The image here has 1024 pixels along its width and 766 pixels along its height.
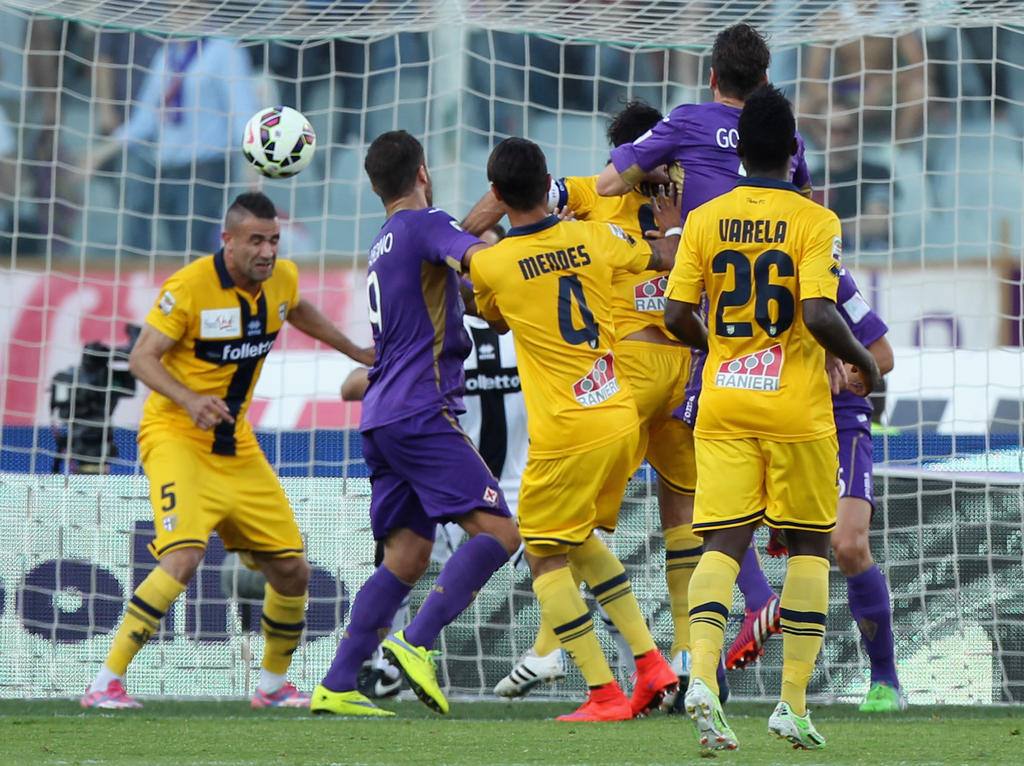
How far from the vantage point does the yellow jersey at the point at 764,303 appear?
4.16 meters

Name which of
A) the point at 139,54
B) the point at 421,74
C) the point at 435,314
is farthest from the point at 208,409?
the point at 139,54

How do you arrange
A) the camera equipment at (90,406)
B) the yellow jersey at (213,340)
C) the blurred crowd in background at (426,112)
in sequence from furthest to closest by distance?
the blurred crowd in background at (426,112), the camera equipment at (90,406), the yellow jersey at (213,340)

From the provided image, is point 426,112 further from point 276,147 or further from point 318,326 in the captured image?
point 318,326

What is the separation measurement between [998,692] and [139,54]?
26.1 ft

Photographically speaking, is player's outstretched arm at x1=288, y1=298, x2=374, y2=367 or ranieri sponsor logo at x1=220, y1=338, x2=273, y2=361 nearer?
ranieri sponsor logo at x1=220, y1=338, x2=273, y2=361

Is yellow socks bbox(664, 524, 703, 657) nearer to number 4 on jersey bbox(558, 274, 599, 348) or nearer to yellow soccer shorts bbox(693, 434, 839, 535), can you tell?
number 4 on jersey bbox(558, 274, 599, 348)

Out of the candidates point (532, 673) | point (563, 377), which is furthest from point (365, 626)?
point (563, 377)

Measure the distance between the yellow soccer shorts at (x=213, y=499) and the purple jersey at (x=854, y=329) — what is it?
223 centimetres

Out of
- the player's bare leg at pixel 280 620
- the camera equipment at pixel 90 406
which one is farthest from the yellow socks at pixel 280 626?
the camera equipment at pixel 90 406

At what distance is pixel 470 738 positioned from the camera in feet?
15.7

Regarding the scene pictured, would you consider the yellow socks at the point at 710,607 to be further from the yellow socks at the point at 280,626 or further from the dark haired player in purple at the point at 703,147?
the yellow socks at the point at 280,626

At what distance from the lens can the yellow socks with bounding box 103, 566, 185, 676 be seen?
5.76m

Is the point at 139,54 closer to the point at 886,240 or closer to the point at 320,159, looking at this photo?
the point at 320,159

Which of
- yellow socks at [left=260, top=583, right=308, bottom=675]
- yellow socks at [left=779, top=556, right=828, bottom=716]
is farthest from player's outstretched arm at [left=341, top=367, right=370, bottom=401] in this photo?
yellow socks at [left=779, top=556, right=828, bottom=716]
